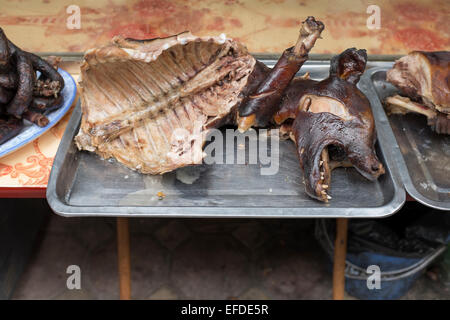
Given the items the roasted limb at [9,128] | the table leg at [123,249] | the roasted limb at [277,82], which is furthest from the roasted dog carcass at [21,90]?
the roasted limb at [277,82]

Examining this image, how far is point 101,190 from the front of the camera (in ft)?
5.26

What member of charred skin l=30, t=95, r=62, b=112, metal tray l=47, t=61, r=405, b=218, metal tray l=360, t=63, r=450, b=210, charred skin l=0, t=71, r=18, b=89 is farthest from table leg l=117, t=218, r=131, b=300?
metal tray l=360, t=63, r=450, b=210

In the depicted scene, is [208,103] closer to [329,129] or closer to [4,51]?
[329,129]

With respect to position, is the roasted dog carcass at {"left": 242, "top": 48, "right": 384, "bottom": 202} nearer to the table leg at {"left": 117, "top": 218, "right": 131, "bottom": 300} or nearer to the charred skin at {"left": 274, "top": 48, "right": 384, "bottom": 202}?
the charred skin at {"left": 274, "top": 48, "right": 384, "bottom": 202}

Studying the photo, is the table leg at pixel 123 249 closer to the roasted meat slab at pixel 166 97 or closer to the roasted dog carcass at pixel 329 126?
the roasted meat slab at pixel 166 97

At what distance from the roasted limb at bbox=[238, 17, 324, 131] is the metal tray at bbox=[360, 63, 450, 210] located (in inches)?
19.1

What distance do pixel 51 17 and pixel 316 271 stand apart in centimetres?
203

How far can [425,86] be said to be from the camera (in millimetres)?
1731

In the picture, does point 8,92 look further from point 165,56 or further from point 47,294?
point 47,294

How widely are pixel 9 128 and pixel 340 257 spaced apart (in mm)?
1607

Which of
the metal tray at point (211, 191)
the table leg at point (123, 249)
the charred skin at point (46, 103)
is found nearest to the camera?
the metal tray at point (211, 191)

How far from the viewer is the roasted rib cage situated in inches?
64.3

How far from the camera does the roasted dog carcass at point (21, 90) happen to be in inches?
62.8

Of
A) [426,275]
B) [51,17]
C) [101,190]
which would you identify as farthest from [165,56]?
[426,275]
